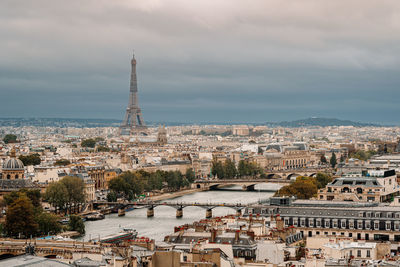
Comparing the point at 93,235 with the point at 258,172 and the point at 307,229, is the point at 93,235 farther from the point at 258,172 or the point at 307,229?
the point at 258,172

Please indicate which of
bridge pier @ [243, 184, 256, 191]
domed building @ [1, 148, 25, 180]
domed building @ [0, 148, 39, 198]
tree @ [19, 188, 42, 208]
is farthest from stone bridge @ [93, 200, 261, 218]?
bridge pier @ [243, 184, 256, 191]

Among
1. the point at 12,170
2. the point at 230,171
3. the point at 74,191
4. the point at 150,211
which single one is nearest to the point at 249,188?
the point at 230,171

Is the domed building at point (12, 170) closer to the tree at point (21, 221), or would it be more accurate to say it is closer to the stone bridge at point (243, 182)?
the tree at point (21, 221)

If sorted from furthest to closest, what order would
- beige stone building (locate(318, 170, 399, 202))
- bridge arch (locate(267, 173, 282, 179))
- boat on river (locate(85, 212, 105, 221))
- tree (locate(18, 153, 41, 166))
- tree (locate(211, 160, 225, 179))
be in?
1. bridge arch (locate(267, 173, 282, 179))
2. tree (locate(211, 160, 225, 179))
3. tree (locate(18, 153, 41, 166))
4. boat on river (locate(85, 212, 105, 221))
5. beige stone building (locate(318, 170, 399, 202))

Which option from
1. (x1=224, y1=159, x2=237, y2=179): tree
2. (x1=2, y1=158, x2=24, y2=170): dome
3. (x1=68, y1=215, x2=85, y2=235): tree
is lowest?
Answer: (x1=68, y1=215, x2=85, y2=235): tree

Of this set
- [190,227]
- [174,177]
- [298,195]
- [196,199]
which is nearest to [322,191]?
[298,195]

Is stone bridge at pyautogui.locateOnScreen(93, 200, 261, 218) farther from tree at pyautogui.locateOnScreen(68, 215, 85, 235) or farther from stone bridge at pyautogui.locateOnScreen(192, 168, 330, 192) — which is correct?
stone bridge at pyautogui.locateOnScreen(192, 168, 330, 192)
